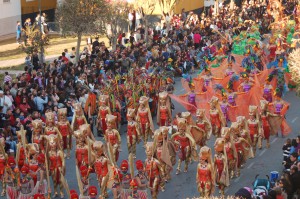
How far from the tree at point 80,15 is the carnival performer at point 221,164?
1528cm

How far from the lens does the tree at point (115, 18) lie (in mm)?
35094

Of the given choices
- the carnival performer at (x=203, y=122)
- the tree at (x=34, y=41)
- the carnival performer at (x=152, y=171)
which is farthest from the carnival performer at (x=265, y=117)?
the tree at (x=34, y=41)

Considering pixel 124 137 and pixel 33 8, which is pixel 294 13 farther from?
pixel 124 137

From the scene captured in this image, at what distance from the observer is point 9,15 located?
1667 inches

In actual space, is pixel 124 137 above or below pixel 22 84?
below

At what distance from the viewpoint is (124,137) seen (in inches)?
967

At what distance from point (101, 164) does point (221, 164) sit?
302 cm

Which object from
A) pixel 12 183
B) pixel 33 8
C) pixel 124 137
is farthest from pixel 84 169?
pixel 33 8

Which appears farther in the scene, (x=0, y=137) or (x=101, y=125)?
(x=101, y=125)

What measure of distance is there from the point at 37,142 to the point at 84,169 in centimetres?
204

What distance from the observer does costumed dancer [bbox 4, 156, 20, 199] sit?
18.3 metres

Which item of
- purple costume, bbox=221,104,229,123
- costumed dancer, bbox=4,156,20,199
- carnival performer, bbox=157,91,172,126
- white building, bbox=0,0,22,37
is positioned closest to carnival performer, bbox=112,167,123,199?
costumed dancer, bbox=4,156,20,199

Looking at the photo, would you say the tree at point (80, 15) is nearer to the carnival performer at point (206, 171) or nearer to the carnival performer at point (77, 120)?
the carnival performer at point (77, 120)

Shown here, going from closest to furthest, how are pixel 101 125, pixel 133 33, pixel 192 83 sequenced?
pixel 101 125
pixel 192 83
pixel 133 33
